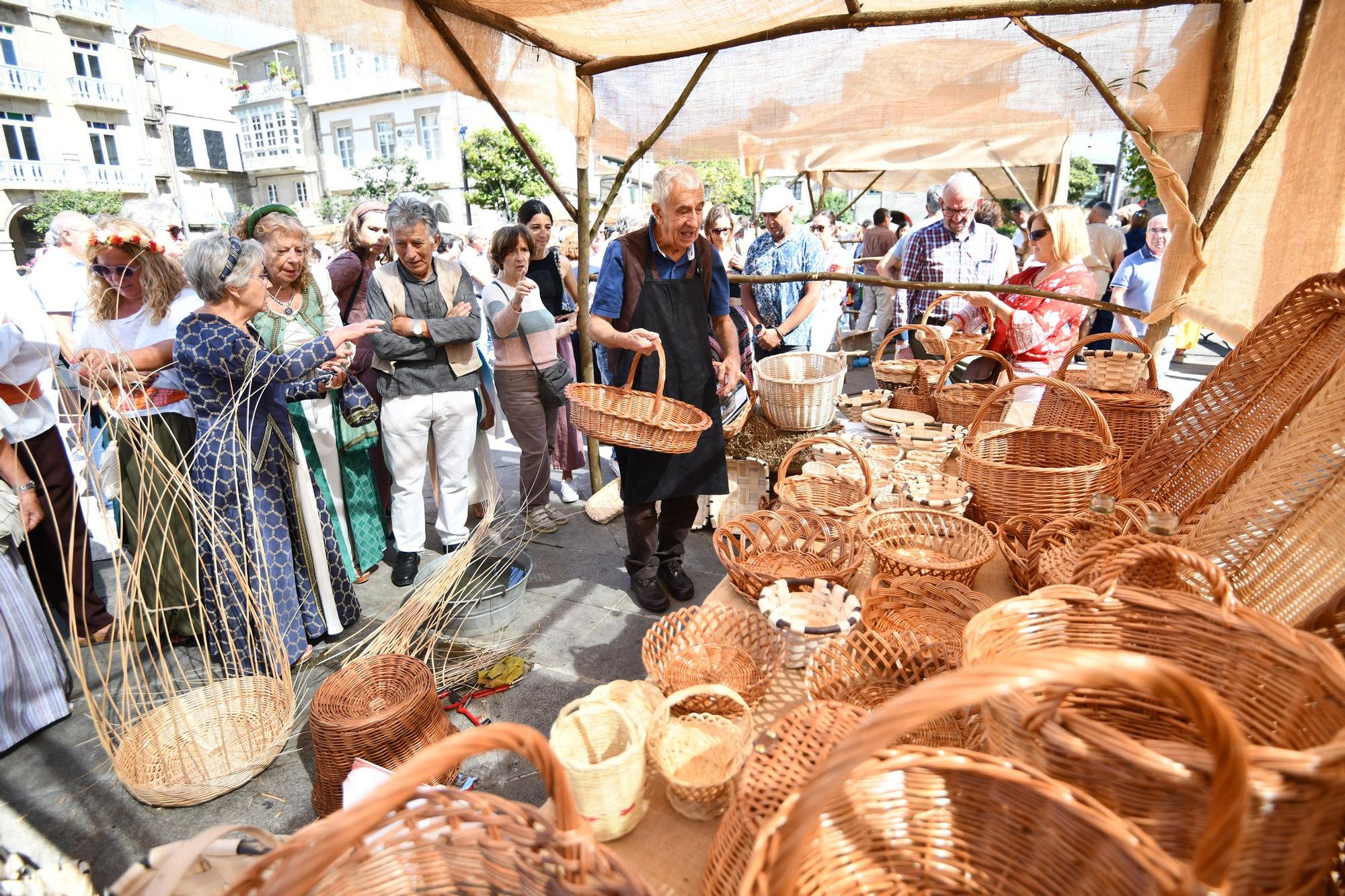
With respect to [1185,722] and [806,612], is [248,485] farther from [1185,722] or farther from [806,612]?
[1185,722]

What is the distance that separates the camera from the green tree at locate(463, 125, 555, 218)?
22.6 m

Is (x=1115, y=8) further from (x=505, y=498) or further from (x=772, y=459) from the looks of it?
(x=505, y=498)

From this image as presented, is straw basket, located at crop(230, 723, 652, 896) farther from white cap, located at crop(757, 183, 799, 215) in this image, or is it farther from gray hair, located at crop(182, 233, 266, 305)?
white cap, located at crop(757, 183, 799, 215)

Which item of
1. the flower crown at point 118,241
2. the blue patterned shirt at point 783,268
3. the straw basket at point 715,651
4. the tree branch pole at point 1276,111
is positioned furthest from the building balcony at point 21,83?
the tree branch pole at point 1276,111

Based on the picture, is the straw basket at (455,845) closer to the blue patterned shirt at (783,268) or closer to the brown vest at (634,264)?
the brown vest at (634,264)

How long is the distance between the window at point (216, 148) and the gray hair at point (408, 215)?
3358 centimetres

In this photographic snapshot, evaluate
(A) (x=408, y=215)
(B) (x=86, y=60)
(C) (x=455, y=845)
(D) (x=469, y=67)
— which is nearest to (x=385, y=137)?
(B) (x=86, y=60)

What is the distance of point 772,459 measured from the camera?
3.70 m

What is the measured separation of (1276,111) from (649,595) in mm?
3009

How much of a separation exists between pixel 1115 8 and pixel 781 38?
58.0 inches

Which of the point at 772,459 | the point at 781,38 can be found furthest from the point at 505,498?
the point at 781,38

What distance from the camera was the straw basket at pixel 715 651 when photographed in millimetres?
1468

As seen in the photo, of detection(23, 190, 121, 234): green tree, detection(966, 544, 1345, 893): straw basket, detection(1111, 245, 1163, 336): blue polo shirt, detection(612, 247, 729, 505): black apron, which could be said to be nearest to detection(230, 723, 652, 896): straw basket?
detection(966, 544, 1345, 893): straw basket

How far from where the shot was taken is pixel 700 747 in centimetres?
123
